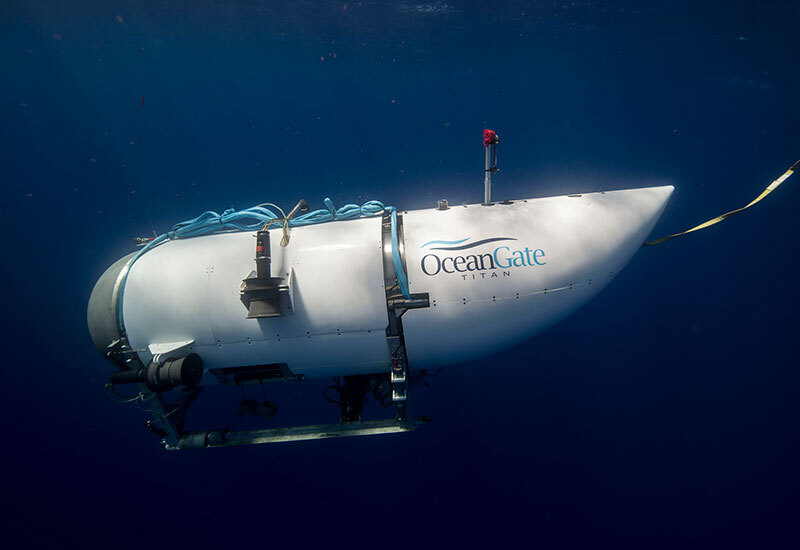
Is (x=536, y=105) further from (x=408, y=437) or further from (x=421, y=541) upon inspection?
(x=421, y=541)

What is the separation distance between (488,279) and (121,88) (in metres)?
7.88

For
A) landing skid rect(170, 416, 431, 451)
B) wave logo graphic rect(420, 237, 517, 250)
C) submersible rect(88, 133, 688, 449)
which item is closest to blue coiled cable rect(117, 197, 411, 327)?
submersible rect(88, 133, 688, 449)

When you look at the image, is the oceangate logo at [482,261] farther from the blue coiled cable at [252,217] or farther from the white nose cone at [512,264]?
the blue coiled cable at [252,217]

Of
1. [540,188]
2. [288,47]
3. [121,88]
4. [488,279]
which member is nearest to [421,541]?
[488,279]

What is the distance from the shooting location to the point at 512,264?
184 centimetres

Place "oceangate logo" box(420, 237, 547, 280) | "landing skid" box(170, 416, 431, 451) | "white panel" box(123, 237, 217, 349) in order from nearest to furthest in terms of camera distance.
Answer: "oceangate logo" box(420, 237, 547, 280)
"white panel" box(123, 237, 217, 349)
"landing skid" box(170, 416, 431, 451)

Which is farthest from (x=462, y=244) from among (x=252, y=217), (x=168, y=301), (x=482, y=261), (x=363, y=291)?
(x=168, y=301)

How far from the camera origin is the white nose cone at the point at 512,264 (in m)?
1.84

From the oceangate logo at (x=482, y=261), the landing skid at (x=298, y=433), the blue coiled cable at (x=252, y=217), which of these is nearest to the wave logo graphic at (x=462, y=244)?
the oceangate logo at (x=482, y=261)

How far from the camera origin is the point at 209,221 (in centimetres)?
228

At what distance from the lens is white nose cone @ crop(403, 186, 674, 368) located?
184cm

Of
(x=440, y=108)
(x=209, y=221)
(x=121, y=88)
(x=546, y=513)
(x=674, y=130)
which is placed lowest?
(x=546, y=513)

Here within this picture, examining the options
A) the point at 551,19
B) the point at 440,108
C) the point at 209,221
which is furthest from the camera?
the point at 440,108

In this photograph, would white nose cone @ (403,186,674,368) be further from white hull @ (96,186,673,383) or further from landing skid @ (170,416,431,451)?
landing skid @ (170,416,431,451)
